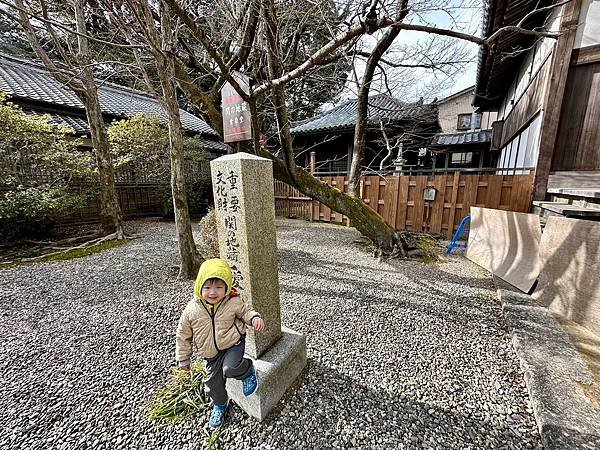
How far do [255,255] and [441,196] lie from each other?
20.4ft

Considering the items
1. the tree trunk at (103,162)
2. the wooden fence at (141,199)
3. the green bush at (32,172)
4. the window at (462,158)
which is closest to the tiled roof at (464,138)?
the window at (462,158)

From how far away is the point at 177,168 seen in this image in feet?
12.6

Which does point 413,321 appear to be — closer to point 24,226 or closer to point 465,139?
point 24,226

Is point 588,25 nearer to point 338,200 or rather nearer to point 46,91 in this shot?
point 338,200

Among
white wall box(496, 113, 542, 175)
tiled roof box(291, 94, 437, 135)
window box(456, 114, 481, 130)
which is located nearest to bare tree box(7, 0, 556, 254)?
white wall box(496, 113, 542, 175)

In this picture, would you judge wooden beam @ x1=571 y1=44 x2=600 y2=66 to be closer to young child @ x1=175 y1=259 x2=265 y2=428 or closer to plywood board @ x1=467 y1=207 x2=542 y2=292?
plywood board @ x1=467 y1=207 x2=542 y2=292

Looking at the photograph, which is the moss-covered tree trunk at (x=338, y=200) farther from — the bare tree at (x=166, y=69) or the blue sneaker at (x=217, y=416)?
the blue sneaker at (x=217, y=416)

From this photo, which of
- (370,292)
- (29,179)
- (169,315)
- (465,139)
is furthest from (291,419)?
(465,139)

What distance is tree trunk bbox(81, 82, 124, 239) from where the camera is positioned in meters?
6.17

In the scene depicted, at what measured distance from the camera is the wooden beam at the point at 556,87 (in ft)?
13.7

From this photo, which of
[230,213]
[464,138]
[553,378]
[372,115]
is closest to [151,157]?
[372,115]

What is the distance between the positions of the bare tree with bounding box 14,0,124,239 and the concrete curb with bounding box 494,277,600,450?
24.5ft

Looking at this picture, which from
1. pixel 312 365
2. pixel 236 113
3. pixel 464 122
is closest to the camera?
pixel 312 365

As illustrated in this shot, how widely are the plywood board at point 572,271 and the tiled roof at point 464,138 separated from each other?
471 inches
